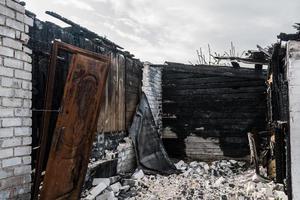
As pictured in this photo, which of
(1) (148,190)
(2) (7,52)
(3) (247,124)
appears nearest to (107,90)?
(1) (148,190)

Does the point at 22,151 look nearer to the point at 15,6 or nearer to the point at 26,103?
the point at 26,103

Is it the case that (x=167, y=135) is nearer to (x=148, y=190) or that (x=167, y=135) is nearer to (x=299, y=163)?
(x=148, y=190)

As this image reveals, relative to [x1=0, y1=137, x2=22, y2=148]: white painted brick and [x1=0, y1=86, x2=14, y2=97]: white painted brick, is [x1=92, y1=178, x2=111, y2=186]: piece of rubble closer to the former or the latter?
[x1=0, y1=137, x2=22, y2=148]: white painted brick

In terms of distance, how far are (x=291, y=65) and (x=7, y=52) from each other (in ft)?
10.7

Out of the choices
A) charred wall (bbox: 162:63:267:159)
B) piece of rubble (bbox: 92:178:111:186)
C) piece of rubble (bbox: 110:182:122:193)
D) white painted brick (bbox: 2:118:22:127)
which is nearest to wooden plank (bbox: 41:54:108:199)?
white painted brick (bbox: 2:118:22:127)

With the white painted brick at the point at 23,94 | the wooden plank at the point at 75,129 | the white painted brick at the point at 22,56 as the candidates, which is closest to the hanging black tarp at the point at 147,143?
the wooden plank at the point at 75,129

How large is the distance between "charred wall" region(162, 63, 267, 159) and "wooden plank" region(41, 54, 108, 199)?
541cm

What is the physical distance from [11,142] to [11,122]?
0.22 meters

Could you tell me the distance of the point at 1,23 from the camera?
3541 mm

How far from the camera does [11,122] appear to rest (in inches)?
146

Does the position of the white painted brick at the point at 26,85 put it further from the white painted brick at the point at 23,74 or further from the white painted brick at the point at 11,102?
the white painted brick at the point at 11,102

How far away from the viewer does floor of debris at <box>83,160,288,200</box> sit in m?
5.80

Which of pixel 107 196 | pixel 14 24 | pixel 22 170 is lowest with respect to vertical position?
pixel 107 196

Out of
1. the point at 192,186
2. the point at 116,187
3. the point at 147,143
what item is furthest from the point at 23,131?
the point at 147,143
